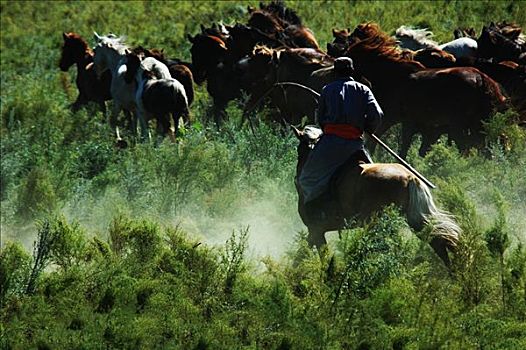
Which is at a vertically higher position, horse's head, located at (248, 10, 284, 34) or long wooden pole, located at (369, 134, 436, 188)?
long wooden pole, located at (369, 134, 436, 188)

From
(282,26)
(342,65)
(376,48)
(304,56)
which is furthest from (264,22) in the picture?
(342,65)

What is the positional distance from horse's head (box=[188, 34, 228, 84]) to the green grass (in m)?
2.96

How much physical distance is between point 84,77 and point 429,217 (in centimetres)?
1564

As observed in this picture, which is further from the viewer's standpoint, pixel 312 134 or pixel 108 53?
pixel 108 53

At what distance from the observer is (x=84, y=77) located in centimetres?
2444

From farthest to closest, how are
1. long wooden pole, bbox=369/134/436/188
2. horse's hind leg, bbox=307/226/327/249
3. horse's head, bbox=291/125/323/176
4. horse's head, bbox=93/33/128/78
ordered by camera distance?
horse's head, bbox=93/33/128/78
horse's head, bbox=291/125/323/176
horse's hind leg, bbox=307/226/327/249
long wooden pole, bbox=369/134/436/188

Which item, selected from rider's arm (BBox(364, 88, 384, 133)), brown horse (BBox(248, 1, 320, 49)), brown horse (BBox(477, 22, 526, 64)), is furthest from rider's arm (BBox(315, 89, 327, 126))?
brown horse (BBox(248, 1, 320, 49))

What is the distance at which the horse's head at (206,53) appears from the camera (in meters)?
21.5

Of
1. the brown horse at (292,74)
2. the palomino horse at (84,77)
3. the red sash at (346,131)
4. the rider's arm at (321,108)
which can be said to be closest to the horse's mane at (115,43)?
the palomino horse at (84,77)

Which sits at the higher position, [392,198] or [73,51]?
[392,198]

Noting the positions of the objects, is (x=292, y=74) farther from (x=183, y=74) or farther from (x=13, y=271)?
(x=13, y=271)

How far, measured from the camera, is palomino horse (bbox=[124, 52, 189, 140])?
62.7 ft

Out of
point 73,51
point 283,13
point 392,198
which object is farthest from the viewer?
point 73,51

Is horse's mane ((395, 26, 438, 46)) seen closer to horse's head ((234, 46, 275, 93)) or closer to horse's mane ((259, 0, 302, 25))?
horse's head ((234, 46, 275, 93))
